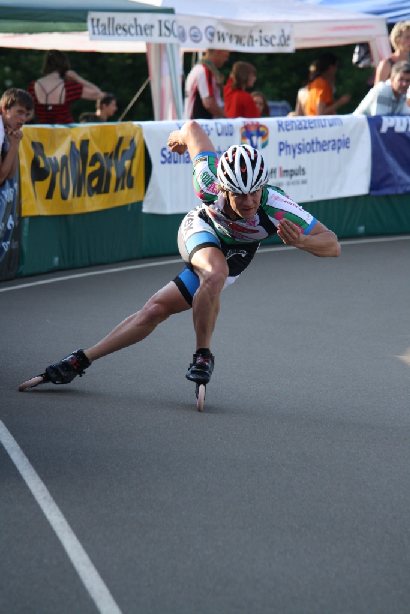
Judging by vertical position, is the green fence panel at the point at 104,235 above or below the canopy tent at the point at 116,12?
below

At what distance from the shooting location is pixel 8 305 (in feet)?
38.7

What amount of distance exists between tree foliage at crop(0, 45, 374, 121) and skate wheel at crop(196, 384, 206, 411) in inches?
897

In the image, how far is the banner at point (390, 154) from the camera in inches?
679

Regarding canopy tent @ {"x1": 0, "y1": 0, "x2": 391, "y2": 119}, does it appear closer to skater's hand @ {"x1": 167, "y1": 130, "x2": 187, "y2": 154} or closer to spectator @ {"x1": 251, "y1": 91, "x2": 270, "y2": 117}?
spectator @ {"x1": 251, "y1": 91, "x2": 270, "y2": 117}

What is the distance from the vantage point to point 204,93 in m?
17.4

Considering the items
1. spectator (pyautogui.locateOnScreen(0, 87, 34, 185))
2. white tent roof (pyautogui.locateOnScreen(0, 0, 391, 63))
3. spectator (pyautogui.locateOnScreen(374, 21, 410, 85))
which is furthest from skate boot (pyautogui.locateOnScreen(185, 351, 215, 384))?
spectator (pyautogui.locateOnScreen(374, 21, 410, 85))

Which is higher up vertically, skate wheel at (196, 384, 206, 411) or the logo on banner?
the logo on banner

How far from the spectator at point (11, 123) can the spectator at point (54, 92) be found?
148 inches

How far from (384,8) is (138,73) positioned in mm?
11928

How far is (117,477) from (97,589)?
159 centimetres

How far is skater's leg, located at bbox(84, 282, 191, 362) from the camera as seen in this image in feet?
26.9

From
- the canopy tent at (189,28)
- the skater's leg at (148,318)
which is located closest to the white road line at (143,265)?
the canopy tent at (189,28)

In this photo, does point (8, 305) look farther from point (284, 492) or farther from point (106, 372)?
point (284, 492)

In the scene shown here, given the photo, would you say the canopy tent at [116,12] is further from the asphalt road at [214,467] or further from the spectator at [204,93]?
the asphalt road at [214,467]
